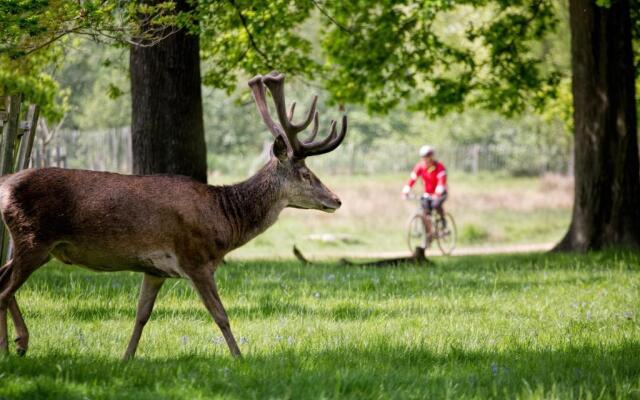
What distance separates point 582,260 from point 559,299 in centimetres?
400

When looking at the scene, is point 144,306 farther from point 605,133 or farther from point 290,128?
point 605,133

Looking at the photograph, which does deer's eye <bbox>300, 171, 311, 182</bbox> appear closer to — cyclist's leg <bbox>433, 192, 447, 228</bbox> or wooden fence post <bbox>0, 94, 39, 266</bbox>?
wooden fence post <bbox>0, 94, 39, 266</bbox>

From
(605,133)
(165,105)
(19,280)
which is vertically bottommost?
(19,280)

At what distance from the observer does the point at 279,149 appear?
7535 millimetres

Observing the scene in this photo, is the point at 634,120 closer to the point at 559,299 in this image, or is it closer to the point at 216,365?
the point at 559,299

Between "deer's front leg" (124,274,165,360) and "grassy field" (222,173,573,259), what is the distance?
14.2 meters

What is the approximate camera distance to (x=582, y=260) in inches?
549

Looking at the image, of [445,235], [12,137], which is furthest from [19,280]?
[445,235]

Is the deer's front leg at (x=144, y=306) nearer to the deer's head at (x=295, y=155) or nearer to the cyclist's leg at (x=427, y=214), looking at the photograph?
the deer's head at (x=295, y=155)

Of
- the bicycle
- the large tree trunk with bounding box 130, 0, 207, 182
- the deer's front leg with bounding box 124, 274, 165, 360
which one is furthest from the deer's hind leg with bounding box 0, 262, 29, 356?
the bicycle

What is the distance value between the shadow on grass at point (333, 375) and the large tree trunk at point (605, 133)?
27.4ft

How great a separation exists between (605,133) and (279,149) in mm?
9222

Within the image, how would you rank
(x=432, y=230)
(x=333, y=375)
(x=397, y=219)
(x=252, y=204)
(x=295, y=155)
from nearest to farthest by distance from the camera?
(x=333, y=375) → (x=252, y=204) → (x=295, y=155) → (x=432, y=230) → (x=397, y=219)

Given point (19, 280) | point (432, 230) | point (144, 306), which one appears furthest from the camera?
point (432, 230)
